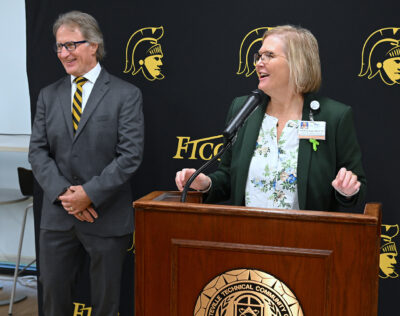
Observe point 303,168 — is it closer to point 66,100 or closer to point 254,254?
point 254,254

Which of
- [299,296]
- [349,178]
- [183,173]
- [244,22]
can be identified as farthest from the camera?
[244,22]

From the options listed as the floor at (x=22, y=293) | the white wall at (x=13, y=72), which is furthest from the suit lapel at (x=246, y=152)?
the white wall at (x=13, y=72)

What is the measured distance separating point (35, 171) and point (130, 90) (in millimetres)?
595

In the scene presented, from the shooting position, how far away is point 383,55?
8.59 ft

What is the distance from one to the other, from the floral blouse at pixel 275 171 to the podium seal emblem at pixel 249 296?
433 millimetres

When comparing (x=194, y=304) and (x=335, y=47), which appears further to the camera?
(x=335, y=47)

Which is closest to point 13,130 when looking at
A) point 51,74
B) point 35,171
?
point 51,74

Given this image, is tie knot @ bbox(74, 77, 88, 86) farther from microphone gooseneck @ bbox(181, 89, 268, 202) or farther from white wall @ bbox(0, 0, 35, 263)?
white wall @ bbox(0, 0, 35, 263)

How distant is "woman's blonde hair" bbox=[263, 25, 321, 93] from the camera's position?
75.0 inches

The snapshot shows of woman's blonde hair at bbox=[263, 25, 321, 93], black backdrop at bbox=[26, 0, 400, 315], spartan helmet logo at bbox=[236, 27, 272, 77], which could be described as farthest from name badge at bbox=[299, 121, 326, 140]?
spartan helmet logo at bbox=[236, 27, 272, 77]

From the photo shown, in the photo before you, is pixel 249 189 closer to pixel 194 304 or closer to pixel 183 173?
pixel 183 173

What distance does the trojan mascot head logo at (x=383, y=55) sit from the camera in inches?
102

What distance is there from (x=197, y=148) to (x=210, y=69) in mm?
428

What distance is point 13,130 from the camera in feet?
13.5
